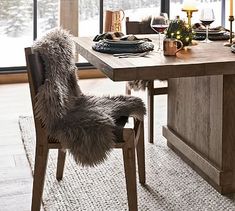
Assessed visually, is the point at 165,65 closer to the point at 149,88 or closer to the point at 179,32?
the point at 179,32

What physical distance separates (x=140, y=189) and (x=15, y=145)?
1.18 metres

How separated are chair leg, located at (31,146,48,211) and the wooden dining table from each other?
1.65 ft

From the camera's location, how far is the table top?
2158mm

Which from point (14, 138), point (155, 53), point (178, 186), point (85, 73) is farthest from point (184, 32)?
point (85, 73)

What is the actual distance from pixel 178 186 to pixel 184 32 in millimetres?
876

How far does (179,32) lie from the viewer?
2672mm

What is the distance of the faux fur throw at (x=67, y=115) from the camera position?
7.34ft

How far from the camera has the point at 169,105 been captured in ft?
11.0

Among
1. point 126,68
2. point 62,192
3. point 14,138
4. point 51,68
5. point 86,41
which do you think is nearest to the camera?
point 126,68

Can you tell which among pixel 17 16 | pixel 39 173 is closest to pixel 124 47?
pixel 39 173

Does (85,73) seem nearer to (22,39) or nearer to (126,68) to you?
(22,39)

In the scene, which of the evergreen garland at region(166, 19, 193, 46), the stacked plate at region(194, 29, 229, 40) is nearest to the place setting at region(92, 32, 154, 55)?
the evergreen garland at region(166, 19, 193, 46)

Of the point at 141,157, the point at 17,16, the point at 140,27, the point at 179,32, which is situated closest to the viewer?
the point at 179,32

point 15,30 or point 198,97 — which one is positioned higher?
point 15,30
